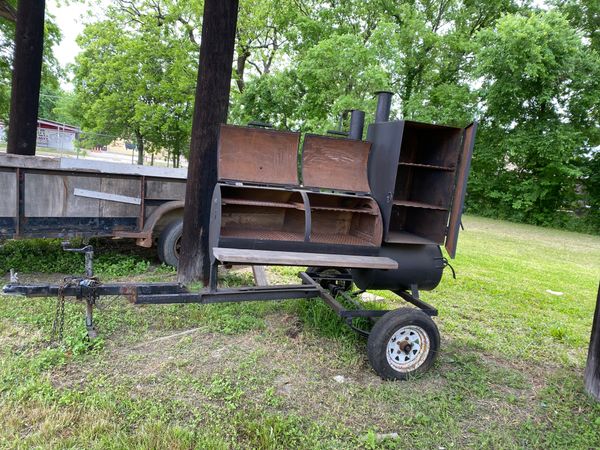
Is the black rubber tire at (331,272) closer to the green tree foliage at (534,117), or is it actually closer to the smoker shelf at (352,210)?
the smoker shelf at (352,210)

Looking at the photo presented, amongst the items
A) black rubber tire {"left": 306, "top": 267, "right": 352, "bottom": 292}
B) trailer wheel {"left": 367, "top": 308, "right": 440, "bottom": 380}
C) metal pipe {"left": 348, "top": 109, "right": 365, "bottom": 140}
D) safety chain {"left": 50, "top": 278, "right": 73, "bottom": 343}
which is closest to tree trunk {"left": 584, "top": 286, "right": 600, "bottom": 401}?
trailer wheel {"left": 367, "top": 308, "right": 440, "bottom": 380}

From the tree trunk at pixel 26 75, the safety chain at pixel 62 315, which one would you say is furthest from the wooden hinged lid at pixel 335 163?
the tree trunk at pixel 26 75

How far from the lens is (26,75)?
22.9 ft

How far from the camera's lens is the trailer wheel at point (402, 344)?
3377 millimetres

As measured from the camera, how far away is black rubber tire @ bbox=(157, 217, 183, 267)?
5793 mm

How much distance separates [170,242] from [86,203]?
1.20 m

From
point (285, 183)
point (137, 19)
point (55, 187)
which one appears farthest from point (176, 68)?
point (285, 183)

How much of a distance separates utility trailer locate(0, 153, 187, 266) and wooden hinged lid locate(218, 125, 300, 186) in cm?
216

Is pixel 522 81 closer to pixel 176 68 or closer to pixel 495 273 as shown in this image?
pixel 495 273

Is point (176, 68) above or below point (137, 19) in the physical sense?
below

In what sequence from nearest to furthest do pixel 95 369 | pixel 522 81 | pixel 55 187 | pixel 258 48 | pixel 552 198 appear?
pixel 95 369 → pixel 55 187 → pixel 522 81 → pixel 552 198 → pixel 258 48

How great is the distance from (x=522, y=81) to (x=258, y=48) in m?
13.2

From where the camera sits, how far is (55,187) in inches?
190

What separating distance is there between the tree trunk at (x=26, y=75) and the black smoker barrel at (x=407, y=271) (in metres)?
6.38
